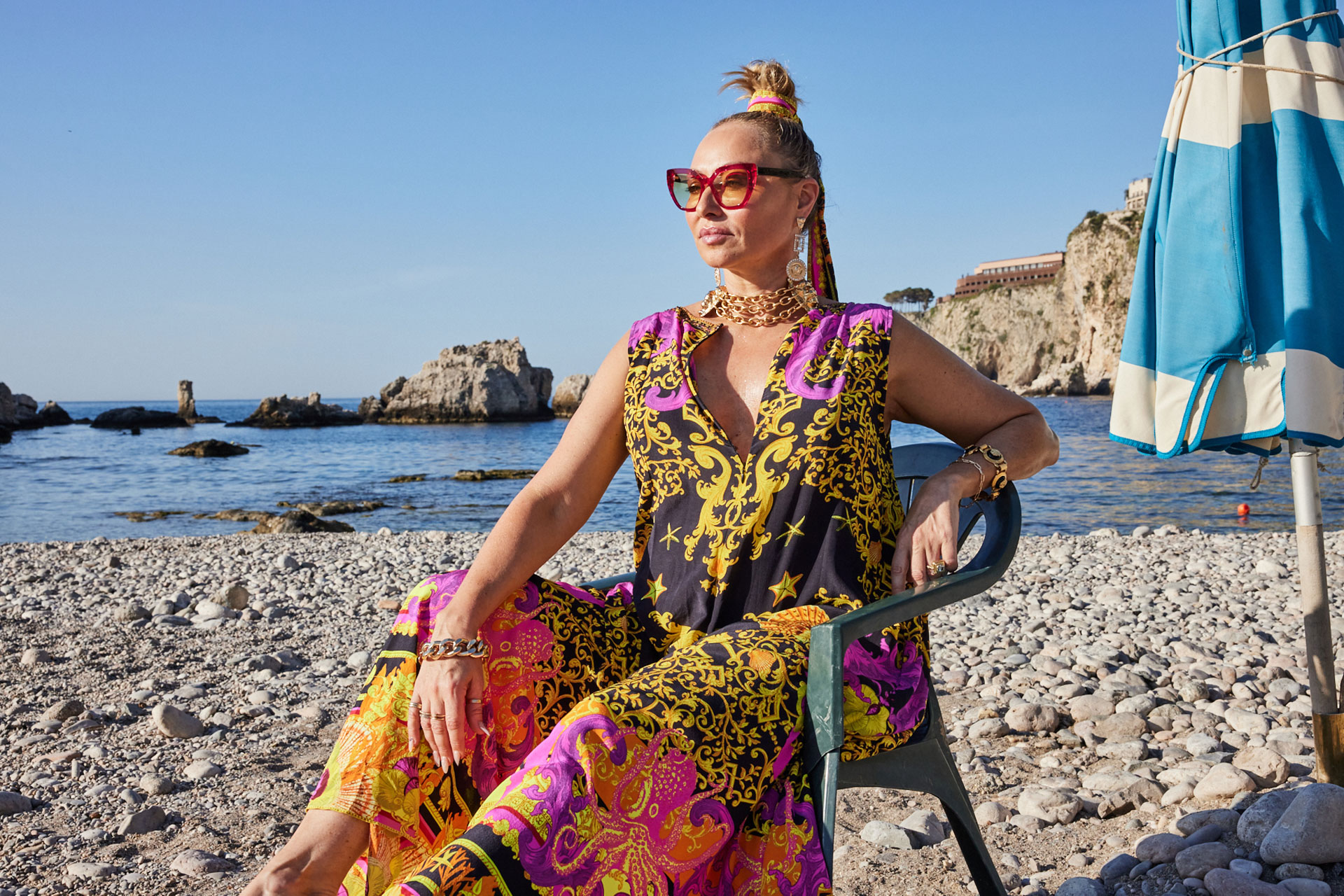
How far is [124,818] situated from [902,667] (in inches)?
93.1

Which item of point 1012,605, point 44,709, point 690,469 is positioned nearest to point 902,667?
point 690,469

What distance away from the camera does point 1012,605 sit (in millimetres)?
6105

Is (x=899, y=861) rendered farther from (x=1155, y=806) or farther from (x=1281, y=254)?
(x=1281, y=254)

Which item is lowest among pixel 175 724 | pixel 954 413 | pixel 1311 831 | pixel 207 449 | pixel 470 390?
pixel 175 724

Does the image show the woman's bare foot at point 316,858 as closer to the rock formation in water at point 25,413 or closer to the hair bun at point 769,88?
the hair bun at point 769,88

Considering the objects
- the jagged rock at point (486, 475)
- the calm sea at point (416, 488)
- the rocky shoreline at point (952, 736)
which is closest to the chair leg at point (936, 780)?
the rocky shoreline at point (952, 736)

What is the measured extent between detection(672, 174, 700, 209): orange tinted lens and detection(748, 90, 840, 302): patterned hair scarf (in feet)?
0.80

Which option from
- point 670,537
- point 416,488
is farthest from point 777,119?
point 416,488

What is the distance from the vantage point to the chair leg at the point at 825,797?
4.76 ft

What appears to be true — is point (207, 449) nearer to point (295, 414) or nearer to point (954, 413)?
point (295, 414)

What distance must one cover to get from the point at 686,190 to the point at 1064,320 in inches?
3056

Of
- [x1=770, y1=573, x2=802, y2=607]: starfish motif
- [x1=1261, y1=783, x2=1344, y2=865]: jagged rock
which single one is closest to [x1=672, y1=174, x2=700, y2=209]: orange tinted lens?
[x1=770, y1=573, x2=802, y2=607]: starfish motif

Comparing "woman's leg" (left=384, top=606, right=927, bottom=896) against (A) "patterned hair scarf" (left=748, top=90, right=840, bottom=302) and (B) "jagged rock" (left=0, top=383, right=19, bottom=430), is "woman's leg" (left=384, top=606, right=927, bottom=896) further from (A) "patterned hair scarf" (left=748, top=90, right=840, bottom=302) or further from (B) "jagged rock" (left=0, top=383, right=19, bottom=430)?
(B) "jagged rock" (left=0, top=383, right=19, bottom=430)

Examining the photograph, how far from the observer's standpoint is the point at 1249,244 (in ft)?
8.16
